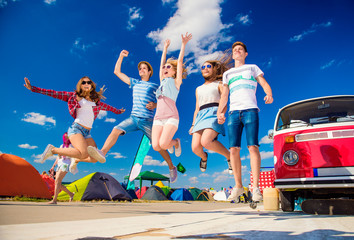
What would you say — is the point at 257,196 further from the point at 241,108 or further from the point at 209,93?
the point at 209,93

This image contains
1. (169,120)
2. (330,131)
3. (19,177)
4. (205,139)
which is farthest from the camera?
(19,177)

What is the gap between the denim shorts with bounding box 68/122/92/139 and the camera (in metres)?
4.10

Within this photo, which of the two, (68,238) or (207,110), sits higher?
(207,110)

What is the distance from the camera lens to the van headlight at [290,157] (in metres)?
3.40

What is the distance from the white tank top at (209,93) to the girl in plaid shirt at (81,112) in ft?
5.51

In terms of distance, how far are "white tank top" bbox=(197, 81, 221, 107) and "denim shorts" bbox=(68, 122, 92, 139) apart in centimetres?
202

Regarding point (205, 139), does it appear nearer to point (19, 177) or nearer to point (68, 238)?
point (68, 238)

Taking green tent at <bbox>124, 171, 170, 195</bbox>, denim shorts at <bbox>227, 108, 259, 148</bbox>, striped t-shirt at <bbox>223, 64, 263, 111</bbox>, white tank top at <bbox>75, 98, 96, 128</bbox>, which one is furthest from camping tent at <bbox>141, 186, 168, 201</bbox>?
striped t-shirt at <bbox>223, 64, 263, 111</bbox>

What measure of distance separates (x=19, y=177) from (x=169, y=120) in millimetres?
5696

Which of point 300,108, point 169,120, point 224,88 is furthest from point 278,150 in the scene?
point 169,120

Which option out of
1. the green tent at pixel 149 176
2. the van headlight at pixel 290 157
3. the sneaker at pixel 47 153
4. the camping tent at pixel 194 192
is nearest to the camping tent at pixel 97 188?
the sneaker at pixel 47 153

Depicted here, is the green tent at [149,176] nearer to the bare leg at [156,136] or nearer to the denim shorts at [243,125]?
the bare leg at [156,136]

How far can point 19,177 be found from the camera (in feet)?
23.8

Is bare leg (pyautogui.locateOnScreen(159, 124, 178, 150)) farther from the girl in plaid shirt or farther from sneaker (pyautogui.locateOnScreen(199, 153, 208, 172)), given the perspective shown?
the girl in plaid shirt
